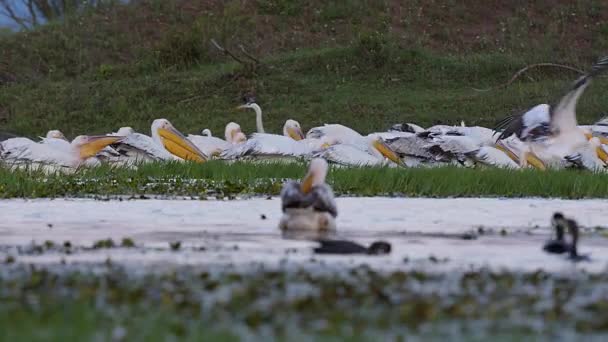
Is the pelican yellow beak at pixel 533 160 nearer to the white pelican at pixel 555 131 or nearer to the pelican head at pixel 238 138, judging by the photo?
the white pelican at pixel 555 131

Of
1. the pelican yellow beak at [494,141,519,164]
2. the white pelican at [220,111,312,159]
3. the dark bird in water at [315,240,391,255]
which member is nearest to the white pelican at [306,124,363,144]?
the white pelican at [220,111,312,159]

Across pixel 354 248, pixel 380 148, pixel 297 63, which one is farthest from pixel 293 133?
pixel 354 248

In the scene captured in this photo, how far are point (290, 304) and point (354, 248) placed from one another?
1807 mm

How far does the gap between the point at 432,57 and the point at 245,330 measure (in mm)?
24967

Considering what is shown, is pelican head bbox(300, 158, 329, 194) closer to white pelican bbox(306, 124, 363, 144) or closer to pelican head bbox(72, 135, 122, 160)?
pelican head bbox(72, 135, 122, 160)

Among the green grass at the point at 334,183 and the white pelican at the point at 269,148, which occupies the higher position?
the white pelican at the point at 269,148

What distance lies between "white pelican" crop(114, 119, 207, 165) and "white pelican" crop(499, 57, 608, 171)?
3.67m

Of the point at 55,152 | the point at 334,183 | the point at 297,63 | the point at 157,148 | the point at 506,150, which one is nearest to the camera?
the point at 334,183

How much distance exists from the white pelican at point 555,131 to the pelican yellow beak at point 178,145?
365cm

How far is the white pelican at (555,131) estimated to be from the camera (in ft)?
48.3

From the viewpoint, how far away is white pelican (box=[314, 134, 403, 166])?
1524cm

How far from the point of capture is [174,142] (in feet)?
57.1

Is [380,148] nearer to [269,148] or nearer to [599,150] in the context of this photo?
[269,148]

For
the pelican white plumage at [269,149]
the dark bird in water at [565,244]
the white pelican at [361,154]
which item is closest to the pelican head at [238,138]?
the white pelican at [361,154]
